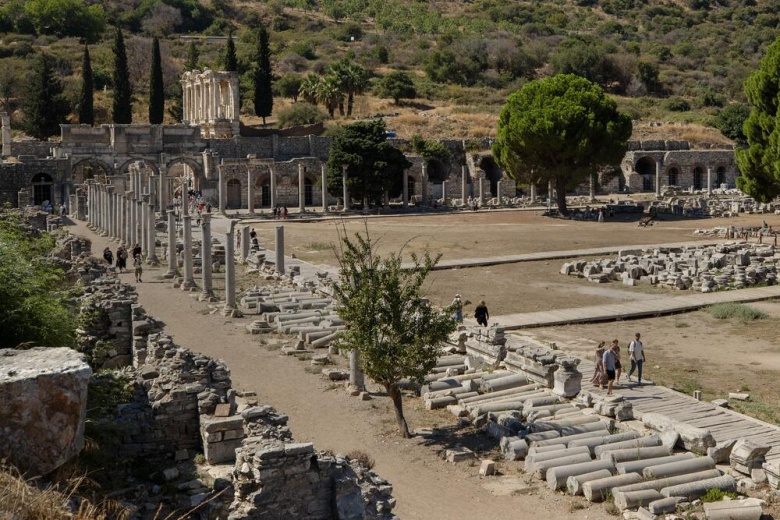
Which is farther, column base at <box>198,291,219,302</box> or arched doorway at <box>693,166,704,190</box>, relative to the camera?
arched doorway at <box>693,166,704,190</box>

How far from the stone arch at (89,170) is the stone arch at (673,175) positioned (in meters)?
45.1

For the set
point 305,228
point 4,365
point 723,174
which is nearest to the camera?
point 4,365

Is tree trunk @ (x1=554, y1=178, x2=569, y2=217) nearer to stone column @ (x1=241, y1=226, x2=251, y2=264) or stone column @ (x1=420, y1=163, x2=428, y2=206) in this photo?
stone column @ (x1=420, y1=163, x2=428, y2=206)

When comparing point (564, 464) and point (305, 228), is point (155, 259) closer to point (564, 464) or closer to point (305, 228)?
point (305, 228)

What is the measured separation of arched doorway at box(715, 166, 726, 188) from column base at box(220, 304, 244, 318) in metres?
62.3

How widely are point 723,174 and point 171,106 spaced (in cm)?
5072

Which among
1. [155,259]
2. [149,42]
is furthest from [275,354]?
[149,42]

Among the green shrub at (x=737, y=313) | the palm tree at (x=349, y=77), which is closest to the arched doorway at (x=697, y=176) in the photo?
the palm tree at (x=349, y=77)

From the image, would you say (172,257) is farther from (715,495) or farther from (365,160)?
(365,160)

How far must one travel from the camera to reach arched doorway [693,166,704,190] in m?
78.6

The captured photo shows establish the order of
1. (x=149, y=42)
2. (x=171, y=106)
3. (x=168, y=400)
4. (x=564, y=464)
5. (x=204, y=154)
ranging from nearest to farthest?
(x=168, y=400)
(x=564, y=464)
(x=204, y=154)
(x=171, y=106)
(x=149, y=42)

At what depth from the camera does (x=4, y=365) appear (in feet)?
26.6

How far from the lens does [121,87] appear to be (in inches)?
2857

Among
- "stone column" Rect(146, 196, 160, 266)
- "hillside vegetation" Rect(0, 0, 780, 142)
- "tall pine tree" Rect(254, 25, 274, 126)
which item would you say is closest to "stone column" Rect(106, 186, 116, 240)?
"stone column" Rect(146, 196, 160, 266)
